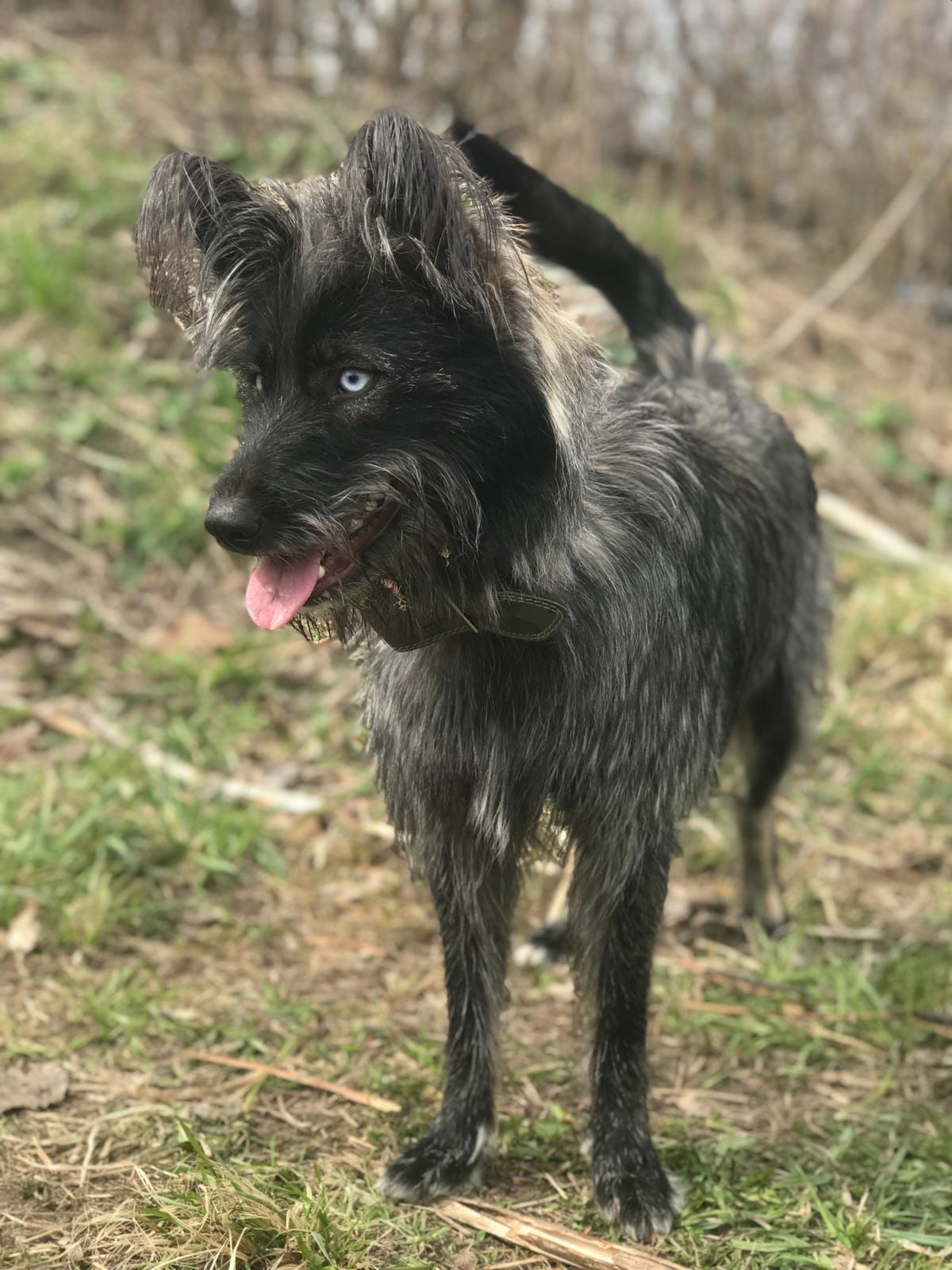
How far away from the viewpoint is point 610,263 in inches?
145

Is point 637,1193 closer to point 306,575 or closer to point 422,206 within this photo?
point 306,575

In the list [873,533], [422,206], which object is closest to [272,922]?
[422,206]

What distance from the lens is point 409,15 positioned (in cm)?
733

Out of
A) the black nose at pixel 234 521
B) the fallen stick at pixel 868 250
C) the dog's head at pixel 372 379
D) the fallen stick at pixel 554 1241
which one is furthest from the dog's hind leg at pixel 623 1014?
the fallen stick at pixel 868 250

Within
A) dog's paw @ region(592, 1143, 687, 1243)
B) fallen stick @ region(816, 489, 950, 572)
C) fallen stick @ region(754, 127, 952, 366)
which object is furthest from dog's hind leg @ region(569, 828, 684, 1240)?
fallen stick @ region(754, 127, 952, 366)

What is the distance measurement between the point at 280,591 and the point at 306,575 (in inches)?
2.2

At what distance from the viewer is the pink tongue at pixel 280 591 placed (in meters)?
2.31

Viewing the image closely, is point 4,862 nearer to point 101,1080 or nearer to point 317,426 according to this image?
point 101,1080

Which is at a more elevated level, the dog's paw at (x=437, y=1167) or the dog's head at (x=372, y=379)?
the dog's head at (x=372, y=379)

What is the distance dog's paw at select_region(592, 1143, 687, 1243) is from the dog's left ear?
5.99 feet

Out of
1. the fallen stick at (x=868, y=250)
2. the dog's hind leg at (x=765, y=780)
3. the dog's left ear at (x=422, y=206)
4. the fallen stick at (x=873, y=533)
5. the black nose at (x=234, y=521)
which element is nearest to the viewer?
the dog's left ear at (x=422, y=206)

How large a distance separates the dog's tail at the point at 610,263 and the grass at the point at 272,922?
136 cm

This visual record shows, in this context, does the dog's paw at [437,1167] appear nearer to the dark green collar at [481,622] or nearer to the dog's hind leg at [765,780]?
the dark green collar at [481,622]

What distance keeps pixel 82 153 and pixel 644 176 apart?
3.39 meters
